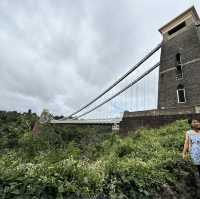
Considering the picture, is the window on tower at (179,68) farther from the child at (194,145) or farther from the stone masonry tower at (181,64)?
the child at (194,145)

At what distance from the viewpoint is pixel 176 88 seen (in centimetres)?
1536

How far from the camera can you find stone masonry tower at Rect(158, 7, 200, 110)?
14.3m

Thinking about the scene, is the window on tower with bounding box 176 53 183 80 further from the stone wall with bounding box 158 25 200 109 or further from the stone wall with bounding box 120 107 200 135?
the stone wall with bounding box 120 107 200 135

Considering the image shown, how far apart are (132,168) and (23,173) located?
1.77 meters

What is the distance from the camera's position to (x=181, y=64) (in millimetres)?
15664

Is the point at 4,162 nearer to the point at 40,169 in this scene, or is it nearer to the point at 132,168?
the point at 40,169

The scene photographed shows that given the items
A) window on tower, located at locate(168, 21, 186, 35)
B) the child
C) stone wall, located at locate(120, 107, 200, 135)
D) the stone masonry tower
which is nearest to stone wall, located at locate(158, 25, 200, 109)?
the stone masonry tower

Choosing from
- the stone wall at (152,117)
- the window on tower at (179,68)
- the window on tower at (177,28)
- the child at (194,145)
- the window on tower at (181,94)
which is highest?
the window on tower at (177,28)

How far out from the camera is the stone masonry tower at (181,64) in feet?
47.0

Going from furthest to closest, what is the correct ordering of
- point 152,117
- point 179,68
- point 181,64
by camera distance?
point 179,68, point 181,64, point 152,117

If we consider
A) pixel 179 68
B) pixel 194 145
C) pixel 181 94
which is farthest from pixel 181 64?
pixel 194 145

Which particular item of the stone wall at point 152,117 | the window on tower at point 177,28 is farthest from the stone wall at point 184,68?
the stone wall at point 152,117

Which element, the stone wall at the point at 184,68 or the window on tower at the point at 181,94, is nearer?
the stone wall at the point at 184,68

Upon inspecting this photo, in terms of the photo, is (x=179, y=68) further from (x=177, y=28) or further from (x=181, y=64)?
(x=177, y=28)
